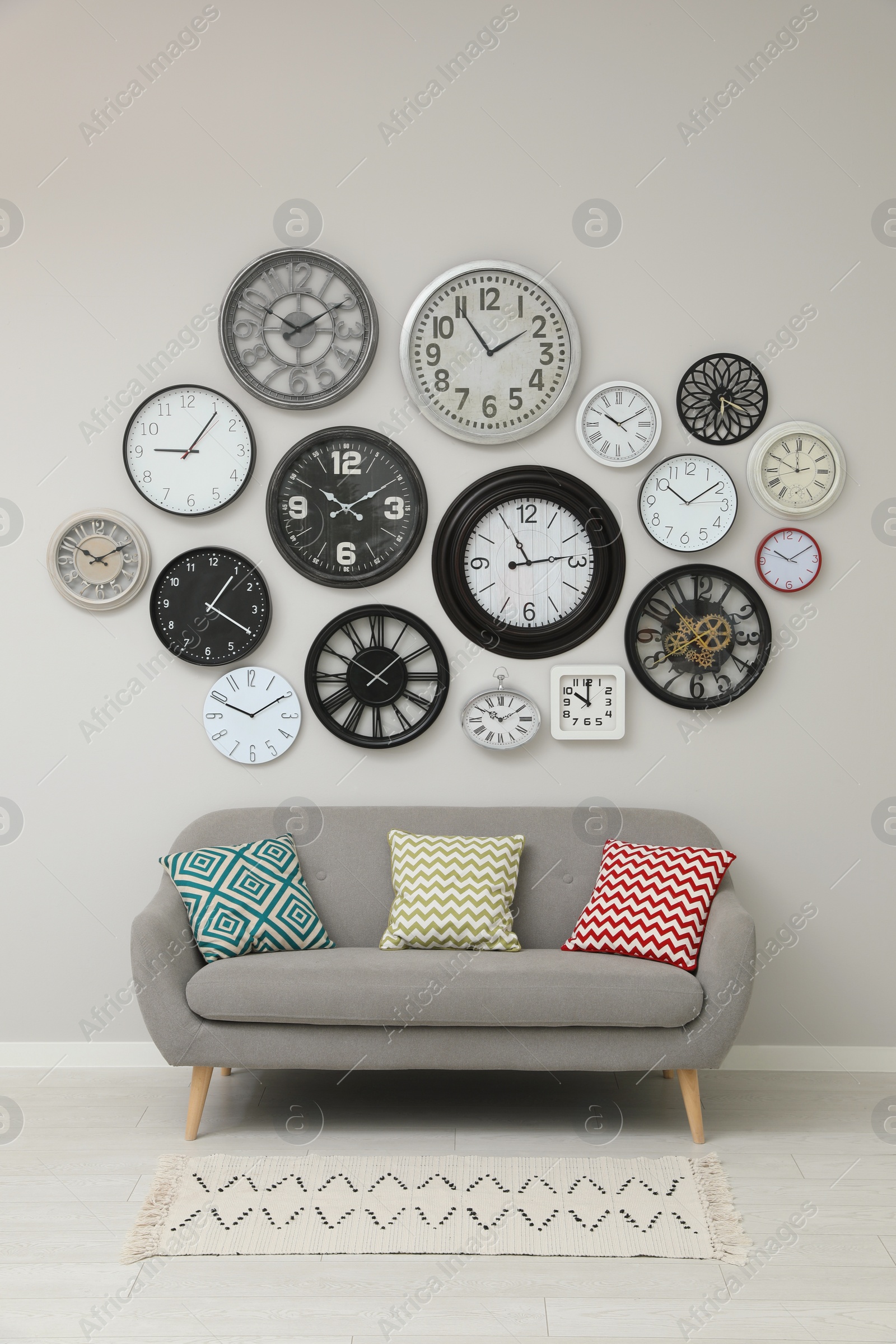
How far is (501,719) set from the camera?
344 centimetres

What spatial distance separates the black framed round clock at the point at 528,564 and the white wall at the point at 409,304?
0.08 metres

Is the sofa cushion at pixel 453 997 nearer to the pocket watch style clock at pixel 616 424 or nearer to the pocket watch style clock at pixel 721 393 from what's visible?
the pocket watch style clock at pixel 616 424

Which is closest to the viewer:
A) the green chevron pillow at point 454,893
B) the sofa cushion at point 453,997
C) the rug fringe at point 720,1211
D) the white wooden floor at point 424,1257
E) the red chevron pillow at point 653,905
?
the white wooden floor at point 424,1257

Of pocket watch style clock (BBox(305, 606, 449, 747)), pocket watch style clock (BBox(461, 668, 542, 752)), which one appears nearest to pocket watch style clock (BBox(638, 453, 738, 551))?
pocket watch style clock (BBox(461, 668, 542, 752))

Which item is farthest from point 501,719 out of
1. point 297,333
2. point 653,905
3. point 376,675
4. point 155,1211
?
point 155,1211

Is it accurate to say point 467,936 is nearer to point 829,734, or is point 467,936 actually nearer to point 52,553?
point 829,734

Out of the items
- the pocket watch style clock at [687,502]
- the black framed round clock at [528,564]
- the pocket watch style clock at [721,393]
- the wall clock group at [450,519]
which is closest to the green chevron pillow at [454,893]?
the wall clock group at [450,519]

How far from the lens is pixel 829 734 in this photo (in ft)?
11.3

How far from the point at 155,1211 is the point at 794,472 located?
285 cm

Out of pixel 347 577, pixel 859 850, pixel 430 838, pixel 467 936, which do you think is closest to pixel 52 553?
pixel 347 577

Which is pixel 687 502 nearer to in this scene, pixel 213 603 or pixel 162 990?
pixel 213 603

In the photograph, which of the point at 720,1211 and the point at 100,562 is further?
the point at 100,562

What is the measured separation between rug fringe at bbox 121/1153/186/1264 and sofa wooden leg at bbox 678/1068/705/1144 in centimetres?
137

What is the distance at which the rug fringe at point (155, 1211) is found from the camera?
2.29m
